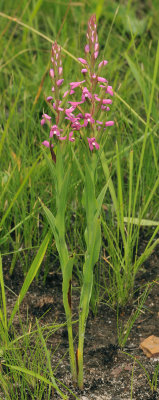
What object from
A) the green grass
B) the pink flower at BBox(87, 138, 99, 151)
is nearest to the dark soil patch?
the green grass

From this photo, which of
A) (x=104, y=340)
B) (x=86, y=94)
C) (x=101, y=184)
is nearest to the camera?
(x=86, y=94)

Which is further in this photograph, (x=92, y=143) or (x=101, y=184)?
(x=101, y=184)

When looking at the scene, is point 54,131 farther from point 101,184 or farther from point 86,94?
point 101,184


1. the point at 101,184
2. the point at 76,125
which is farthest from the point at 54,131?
the point at 101,184

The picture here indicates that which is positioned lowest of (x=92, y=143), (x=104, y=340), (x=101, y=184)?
(x=104, y=340)

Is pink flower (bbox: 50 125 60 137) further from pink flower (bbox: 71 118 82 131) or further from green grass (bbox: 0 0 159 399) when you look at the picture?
green grass (bbox: 0 0 159 399)

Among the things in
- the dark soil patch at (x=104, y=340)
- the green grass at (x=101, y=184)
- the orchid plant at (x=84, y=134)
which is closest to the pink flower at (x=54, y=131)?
the orchid plant at (x=84, y=134)

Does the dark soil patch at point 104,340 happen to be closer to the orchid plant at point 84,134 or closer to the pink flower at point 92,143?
the orchid plant at point 84,134

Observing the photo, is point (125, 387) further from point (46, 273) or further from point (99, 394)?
point (46, 273)

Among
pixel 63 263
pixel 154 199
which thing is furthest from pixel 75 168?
pixel 63 263
